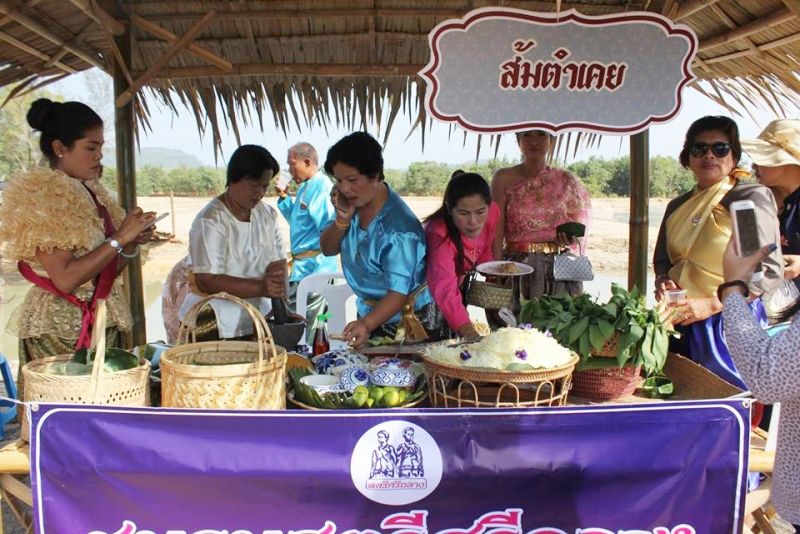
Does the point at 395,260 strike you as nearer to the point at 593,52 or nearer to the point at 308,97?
the point at 593,52

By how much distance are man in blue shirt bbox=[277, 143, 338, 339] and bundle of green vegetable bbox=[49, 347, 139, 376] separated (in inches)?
118

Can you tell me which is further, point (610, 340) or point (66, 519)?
point (610, 340)

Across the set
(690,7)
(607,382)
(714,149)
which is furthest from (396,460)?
(690,7)

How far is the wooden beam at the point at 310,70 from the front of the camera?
172 inches

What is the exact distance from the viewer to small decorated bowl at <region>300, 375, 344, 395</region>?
1905 mm

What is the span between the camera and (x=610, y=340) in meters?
2.06

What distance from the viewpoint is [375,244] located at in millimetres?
2576

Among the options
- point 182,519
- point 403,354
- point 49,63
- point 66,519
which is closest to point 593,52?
point 403,354

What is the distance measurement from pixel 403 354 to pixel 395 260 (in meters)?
0.36

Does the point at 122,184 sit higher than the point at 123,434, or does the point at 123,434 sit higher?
the point at 122,184

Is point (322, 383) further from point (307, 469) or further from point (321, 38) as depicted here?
point (321, 38)

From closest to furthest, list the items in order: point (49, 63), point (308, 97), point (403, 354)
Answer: point (403, 354)
point (49, 63)
point (308, 97)

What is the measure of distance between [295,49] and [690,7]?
2.47 m

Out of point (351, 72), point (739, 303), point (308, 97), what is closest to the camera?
point (739, 303)
